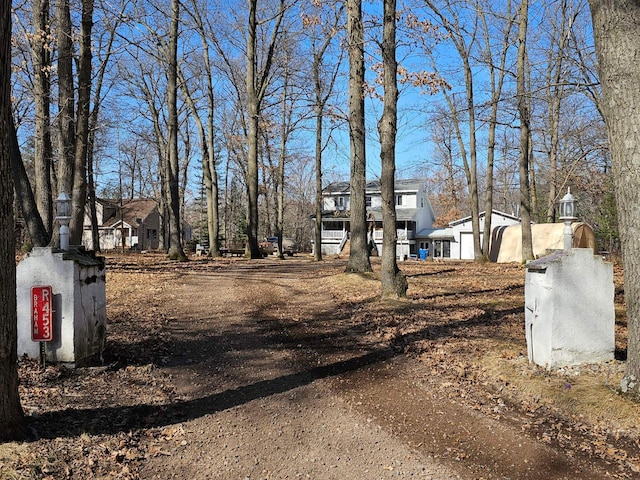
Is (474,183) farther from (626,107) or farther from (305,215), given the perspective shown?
(305,215)

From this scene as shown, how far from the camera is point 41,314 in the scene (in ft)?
16.5

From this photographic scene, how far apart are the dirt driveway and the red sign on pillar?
1.23 ft

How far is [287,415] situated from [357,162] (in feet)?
34.2

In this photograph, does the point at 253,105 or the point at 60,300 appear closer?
the point at 60,300

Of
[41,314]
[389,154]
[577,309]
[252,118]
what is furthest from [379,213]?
[41,314]

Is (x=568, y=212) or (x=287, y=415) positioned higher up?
(x=568, y=212)

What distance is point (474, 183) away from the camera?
81.5 feet

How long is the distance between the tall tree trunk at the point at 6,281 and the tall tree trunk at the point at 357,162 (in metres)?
10.4

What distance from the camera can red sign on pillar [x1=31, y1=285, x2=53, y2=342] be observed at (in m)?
4.99

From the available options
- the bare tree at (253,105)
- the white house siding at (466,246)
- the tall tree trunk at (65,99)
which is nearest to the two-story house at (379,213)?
the white house siding at (466,246)

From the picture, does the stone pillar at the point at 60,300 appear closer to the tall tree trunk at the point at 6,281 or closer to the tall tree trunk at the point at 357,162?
the tall tree trunk at the point at 6,281

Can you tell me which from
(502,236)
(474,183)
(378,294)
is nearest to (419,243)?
(502,236)

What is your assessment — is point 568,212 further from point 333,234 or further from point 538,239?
point 333,234

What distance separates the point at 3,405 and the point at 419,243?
45.5 meters
